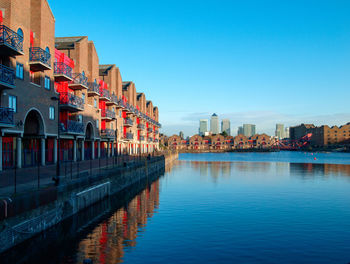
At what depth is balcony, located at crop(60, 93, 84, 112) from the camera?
35103 millimetres

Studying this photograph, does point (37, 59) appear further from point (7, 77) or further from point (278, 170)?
point (278, 170)

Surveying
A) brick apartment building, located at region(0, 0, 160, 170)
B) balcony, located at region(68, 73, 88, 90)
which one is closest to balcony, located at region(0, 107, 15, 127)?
brick apartment building, located at region(0, 0, 160, 170)

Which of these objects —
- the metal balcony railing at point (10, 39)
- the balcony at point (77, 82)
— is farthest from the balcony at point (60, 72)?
the metal balcony railing at point (10, 39)

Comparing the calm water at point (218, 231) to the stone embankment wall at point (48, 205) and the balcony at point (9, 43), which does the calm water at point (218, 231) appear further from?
the balcony at point (9, 43)

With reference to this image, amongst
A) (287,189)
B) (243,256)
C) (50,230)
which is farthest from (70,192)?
(287,189)

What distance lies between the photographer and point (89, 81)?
45.2 m

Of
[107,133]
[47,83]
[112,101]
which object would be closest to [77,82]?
[47,83]

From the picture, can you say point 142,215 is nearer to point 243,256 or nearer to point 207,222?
point 207,222

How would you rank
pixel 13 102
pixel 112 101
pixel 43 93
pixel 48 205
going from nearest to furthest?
1. pixel 48 205
2. pixel 13 102
3. pixel 43 93
4. pixel 112 101

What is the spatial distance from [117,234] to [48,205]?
173 inches

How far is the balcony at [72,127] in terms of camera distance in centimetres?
3559

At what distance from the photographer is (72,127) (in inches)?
1448

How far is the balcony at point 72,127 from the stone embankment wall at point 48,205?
9.53m

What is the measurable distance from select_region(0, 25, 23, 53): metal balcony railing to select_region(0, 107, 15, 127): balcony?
4.95m
